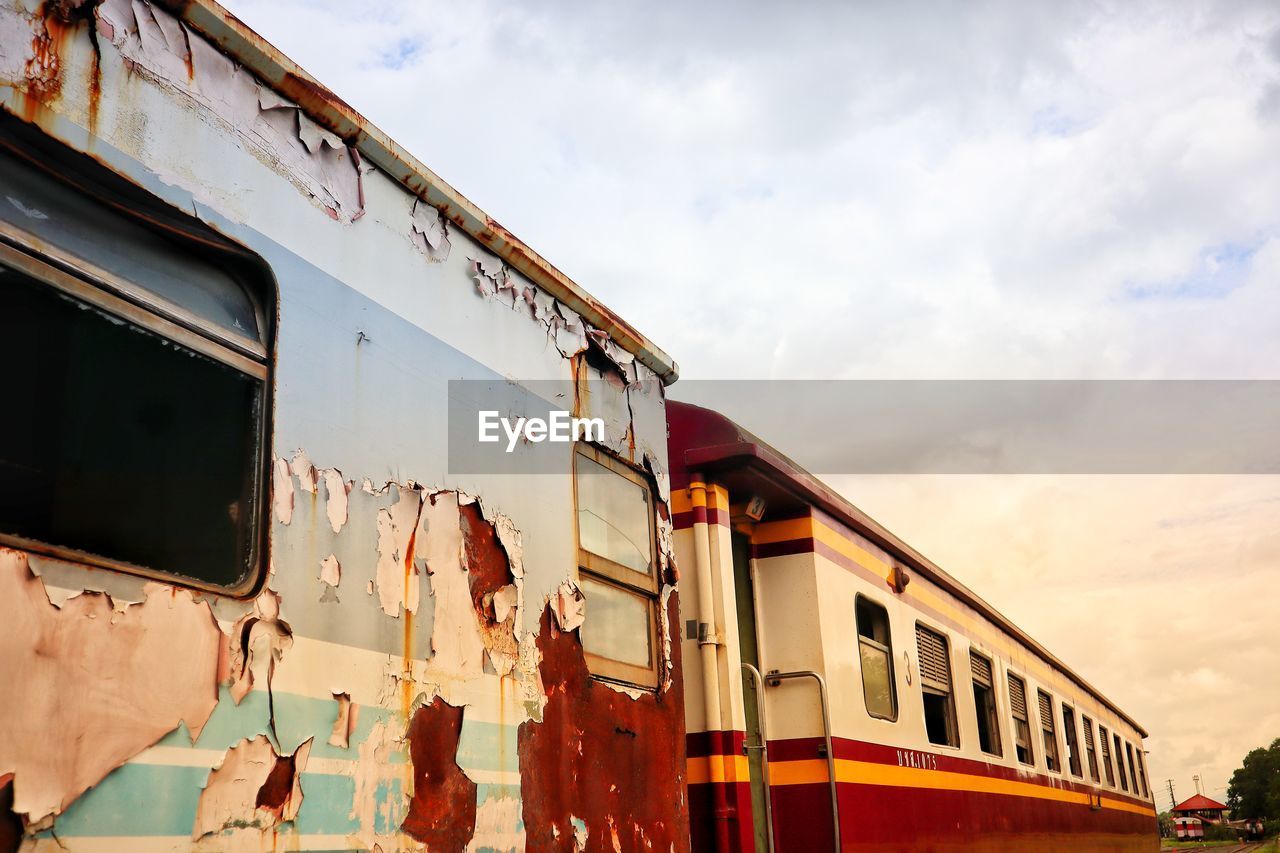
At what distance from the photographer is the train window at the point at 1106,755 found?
1339 cm

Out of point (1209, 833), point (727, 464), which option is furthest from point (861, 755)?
point (1209, 833)

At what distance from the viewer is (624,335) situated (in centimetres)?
445

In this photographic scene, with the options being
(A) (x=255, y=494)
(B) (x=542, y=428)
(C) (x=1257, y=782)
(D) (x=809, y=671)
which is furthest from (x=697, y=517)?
(C) (x=1257, y=782)

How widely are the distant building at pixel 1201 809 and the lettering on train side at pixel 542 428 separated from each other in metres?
86.6

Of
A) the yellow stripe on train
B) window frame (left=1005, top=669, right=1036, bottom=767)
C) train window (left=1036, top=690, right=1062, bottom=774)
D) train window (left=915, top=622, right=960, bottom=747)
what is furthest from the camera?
train window (left=1036, top=690, right=1062, bottom=774)

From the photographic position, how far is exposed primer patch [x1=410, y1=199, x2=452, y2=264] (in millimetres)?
3412

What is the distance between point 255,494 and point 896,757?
4571 mm

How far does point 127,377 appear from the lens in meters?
2.43

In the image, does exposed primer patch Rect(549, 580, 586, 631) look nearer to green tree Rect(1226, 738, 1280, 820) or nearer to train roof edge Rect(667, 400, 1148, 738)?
train roof edge Rect(667, 400, 1148, 738)

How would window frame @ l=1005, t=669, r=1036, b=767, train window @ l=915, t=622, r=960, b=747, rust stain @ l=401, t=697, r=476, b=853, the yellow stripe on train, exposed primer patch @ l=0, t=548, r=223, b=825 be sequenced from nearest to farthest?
exposed primer patch @ l=0, t=548, r=223, b=825 < rust stain @ l=401, t=697, r=476, b=853 < the yellow stripe on train < train window @ l=915, t=622, r=960, b=747 < window frame @ l=1005, t=669, r=1036, b=767

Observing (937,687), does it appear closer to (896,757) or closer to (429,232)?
(896,757)

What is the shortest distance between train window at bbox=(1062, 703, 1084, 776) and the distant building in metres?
77.1

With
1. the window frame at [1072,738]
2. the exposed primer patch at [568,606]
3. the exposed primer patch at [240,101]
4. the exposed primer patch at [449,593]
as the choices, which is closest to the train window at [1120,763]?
the window frame at [1072,738]

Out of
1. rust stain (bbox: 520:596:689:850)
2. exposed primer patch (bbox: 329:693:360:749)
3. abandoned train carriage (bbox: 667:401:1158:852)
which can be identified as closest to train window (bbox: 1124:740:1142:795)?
abandoned train carriage (bbox: 667:401:1158:852)
